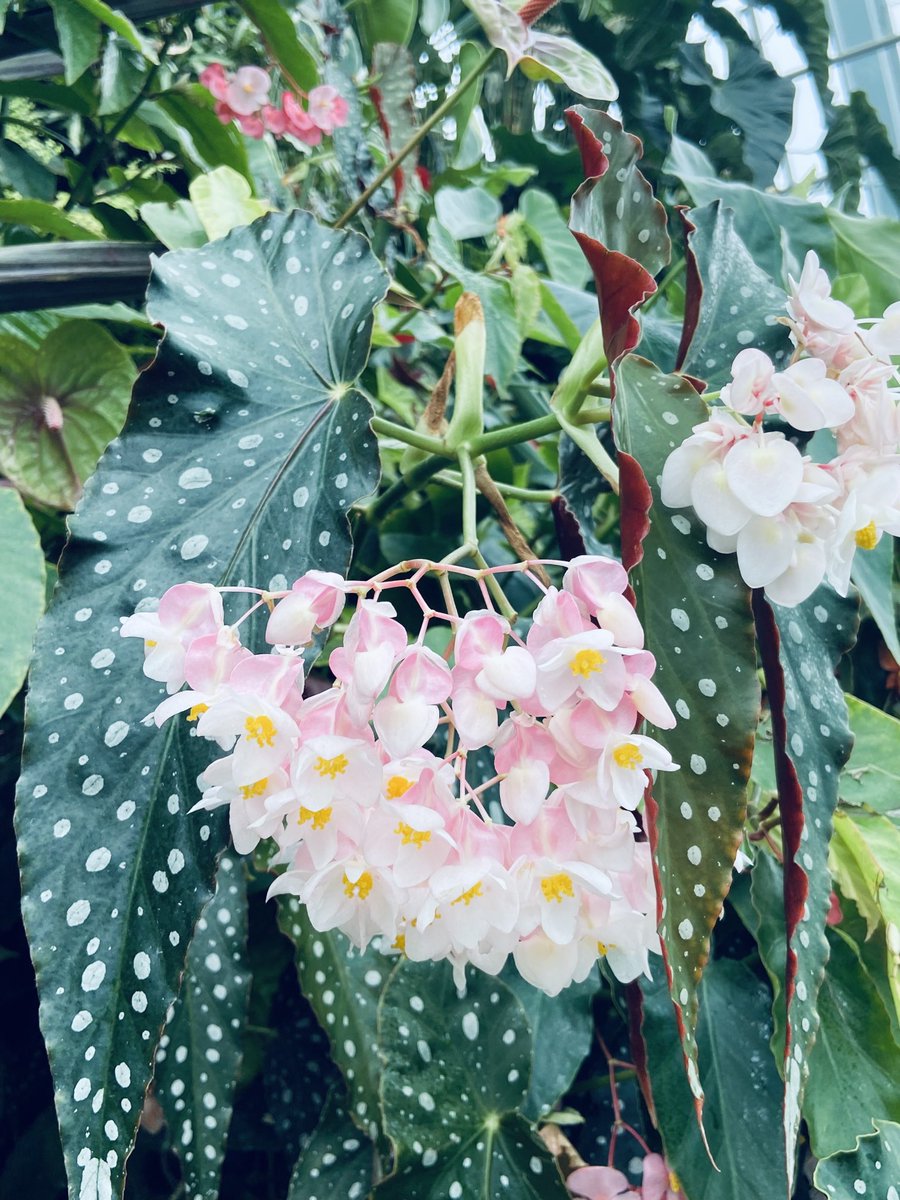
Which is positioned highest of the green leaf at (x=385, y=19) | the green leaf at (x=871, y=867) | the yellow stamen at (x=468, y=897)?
the green leaf at (x=385, y=19)

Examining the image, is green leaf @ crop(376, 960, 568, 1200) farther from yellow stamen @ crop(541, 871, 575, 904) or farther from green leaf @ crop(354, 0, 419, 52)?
green leaf @ crop(354, 0, 419, 52)

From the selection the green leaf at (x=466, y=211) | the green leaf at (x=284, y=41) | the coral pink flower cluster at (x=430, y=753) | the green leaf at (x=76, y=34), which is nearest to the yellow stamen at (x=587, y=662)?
the coral pink flower cluster at (x=430, y=753)

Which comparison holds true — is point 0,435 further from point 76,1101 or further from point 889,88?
point 889,88

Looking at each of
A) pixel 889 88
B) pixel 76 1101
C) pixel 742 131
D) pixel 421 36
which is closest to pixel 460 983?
pixel 76 1101

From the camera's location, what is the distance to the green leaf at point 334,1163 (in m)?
0.58

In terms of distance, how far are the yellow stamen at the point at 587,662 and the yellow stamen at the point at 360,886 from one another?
0.15m

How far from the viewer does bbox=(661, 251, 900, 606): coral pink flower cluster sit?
1.15 ft

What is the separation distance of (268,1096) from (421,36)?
1851mm

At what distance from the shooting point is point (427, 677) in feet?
1.12

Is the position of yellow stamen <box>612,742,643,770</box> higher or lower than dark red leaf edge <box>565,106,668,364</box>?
lower

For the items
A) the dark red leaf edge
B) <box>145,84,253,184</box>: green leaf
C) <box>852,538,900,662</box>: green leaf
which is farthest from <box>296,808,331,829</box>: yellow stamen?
<box>145,84,253,184</box>: green leaf

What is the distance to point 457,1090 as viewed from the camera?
21.6 inches

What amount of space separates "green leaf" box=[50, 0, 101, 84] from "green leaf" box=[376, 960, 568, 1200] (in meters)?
0.82

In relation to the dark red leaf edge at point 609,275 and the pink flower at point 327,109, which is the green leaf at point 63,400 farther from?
the pink flower at point 327,109
